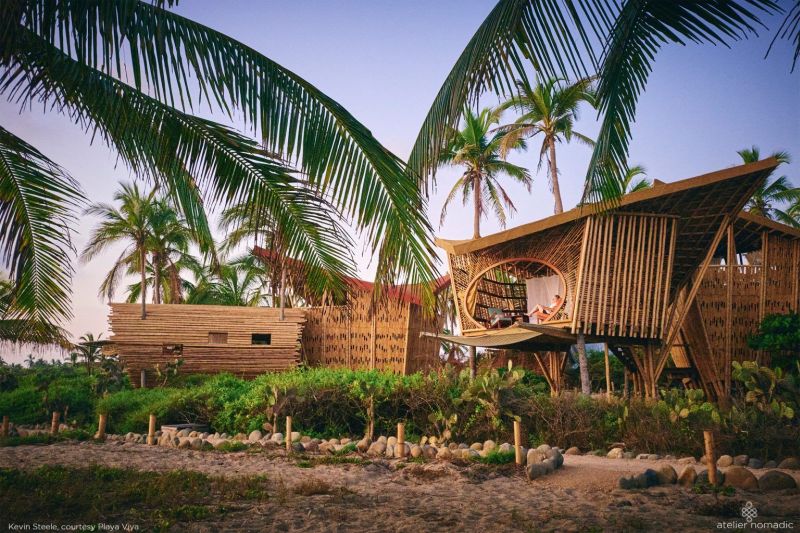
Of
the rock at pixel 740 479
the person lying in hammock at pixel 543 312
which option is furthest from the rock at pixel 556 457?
the person lying in hammock at pixel 543 312

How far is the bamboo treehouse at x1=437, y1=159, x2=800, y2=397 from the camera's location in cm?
1229

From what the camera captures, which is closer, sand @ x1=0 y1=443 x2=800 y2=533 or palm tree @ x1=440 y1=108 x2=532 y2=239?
sand @ x1=0 y1=443 x2=800 y2=533

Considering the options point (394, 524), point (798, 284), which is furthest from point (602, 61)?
point (798, 284)

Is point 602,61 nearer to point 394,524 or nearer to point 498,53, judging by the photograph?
point 498,53

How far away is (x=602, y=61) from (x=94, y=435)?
38.8 feet

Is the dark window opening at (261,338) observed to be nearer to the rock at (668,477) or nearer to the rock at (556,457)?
the rock at (556,457)

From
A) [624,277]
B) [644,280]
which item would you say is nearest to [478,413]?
[624,277]

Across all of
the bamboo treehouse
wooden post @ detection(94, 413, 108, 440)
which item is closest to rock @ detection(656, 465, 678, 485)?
the bamboo treehouse

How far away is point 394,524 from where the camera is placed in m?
5.02

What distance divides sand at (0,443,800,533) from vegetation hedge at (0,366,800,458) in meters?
0.93

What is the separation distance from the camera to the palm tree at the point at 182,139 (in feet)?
14.7

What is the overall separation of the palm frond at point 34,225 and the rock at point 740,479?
21.7 feet

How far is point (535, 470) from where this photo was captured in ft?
23.7

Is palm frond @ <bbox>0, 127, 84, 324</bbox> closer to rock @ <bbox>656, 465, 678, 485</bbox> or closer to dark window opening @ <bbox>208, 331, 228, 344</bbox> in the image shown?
rock @ <bbox>656, 465, 678, 485</bbox>
